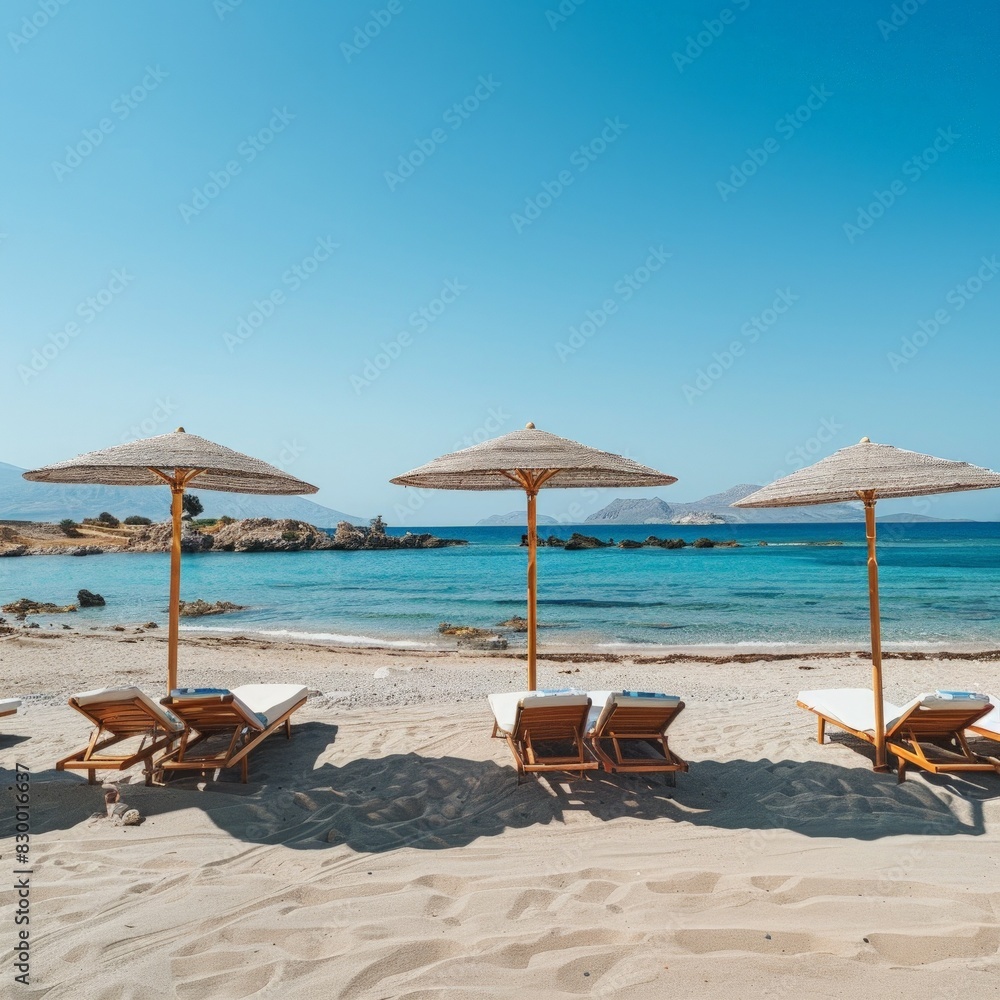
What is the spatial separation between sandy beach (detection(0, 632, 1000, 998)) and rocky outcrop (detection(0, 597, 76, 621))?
16.3 meters

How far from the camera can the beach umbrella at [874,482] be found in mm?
4941

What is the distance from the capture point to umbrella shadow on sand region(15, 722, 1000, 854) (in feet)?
13.3

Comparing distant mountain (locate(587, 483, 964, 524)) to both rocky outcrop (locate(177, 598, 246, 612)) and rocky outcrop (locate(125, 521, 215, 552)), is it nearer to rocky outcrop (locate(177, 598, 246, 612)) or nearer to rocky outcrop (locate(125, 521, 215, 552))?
rocky outcrop (locate(125, 521, 215, 552))

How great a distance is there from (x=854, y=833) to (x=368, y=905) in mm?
3003

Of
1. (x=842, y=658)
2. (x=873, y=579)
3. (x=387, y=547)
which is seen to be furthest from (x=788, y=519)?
(x=873, y=579)

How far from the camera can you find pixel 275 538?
185ft

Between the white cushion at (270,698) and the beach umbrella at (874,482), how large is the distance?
475cm

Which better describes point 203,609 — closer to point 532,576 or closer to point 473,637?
point 473,637

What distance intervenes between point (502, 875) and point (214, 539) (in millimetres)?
59782

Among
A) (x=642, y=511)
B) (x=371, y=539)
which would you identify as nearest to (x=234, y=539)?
(x=371, y=539)

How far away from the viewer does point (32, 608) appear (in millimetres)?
19734

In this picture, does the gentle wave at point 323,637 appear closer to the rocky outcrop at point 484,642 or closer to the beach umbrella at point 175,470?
the rocky outcrop at point 484,642

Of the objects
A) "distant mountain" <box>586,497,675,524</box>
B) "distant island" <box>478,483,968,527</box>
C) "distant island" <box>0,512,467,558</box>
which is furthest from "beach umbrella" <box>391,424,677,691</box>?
"distant mountain" <box>586,497,675,524</box>

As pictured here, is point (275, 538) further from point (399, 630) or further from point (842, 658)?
point (842, 658)
